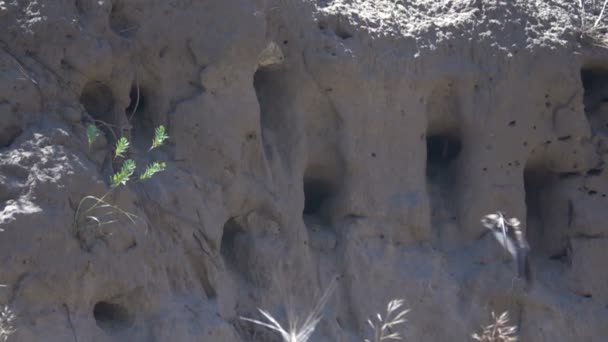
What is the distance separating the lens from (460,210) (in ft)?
22.1

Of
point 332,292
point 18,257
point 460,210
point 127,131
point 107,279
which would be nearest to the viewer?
point 18,257

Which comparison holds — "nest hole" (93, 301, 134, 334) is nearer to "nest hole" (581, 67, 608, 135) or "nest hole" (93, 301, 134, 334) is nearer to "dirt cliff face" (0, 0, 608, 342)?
"dirt cliff face" (0, 0, 608, 342)

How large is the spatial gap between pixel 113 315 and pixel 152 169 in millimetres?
769

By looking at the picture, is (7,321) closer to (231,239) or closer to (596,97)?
(231,239)

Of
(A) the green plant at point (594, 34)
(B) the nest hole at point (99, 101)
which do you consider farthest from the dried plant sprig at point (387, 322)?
(A) the green plant at point (594, 34)

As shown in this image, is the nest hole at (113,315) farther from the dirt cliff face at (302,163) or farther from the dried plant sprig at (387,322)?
the dried plant sprig at (387,322)

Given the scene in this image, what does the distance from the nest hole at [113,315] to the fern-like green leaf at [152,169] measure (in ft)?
2.02

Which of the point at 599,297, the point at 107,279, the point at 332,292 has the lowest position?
the point at 599,297

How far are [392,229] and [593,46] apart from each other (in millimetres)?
2000

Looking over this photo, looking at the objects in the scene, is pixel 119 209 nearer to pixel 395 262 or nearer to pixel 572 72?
pixel 395 262

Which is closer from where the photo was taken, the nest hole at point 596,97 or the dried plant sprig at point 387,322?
the dried plant sprig at point 387,322

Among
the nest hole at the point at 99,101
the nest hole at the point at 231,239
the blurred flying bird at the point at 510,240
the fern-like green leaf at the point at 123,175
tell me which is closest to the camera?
the fern-like green leaf at the point at 123,175

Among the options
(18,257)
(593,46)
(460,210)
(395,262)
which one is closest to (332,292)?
(395,262)

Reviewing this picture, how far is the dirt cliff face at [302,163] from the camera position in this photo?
480 cm
